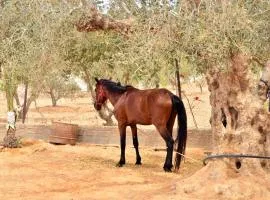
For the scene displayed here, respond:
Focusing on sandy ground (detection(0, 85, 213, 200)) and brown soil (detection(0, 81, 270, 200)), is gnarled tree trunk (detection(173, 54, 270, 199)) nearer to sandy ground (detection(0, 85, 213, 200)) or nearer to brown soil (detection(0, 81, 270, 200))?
brown soil (detection(0, 81, 270, 200))

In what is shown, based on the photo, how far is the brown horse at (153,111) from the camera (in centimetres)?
1141

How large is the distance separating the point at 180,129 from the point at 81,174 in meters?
2.19

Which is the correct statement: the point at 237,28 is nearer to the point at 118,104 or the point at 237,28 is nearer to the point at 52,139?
the point at 118,104

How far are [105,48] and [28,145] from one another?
3.39 meters

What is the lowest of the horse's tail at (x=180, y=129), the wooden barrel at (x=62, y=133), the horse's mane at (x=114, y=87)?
the wooden barrel at (x=62, y=133)

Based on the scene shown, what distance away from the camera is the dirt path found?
8.91 metres

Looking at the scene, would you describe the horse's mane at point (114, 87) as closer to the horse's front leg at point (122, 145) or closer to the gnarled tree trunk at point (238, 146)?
the horse's front leg at point (122, 145)

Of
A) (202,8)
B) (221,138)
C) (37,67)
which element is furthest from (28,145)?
(202,8)

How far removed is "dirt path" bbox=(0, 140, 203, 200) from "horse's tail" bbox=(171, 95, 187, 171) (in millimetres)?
366

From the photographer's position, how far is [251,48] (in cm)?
764

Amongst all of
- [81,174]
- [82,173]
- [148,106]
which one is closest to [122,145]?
[148,106]

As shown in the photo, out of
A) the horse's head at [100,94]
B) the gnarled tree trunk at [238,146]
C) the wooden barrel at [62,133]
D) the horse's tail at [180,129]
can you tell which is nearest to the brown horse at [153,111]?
the horse's tail at [180,129]

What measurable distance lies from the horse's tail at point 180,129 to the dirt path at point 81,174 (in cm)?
37

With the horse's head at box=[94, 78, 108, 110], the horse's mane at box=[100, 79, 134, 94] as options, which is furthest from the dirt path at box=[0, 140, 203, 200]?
the horse's mane at box=[100, 79, 134, 94]
